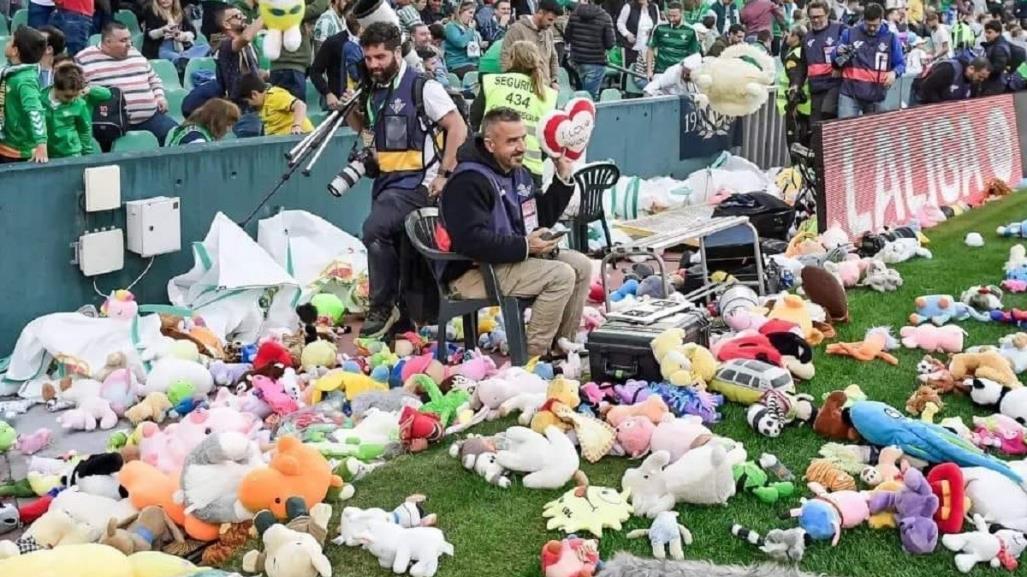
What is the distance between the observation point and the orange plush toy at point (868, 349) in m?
6.21

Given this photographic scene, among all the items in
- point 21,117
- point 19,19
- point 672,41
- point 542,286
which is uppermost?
point 19,19

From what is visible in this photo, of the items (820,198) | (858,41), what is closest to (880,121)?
(820,198)

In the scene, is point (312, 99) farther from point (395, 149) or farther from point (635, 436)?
point (635, 436)

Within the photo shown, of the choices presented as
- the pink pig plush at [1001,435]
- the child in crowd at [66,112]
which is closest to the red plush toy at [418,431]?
the pink pig plush at [1001,435]

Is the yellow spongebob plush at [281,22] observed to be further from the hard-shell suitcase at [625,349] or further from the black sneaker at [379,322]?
the hard-shell suitcase at [625,349]

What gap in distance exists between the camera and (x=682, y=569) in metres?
3.69

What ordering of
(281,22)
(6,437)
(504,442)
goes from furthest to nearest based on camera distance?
(281,22) < (6,437) < (504,442)

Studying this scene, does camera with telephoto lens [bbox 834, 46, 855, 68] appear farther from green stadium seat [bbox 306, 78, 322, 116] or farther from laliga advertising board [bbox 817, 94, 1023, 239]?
green stadium seat [bbox 306, 78, 322, 116]

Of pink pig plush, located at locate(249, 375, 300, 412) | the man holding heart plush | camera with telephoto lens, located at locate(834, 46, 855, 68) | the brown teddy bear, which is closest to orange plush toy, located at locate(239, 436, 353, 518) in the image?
pink pig plush, located at locate(249, 375, 300, 412)

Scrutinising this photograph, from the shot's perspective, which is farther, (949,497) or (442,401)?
(442,401)

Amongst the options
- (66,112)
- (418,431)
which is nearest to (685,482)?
(418,431)

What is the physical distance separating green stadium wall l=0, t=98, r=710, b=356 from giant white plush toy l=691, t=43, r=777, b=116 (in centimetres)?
407

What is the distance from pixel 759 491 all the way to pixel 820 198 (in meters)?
5.20

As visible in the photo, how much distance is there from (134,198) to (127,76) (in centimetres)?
162
